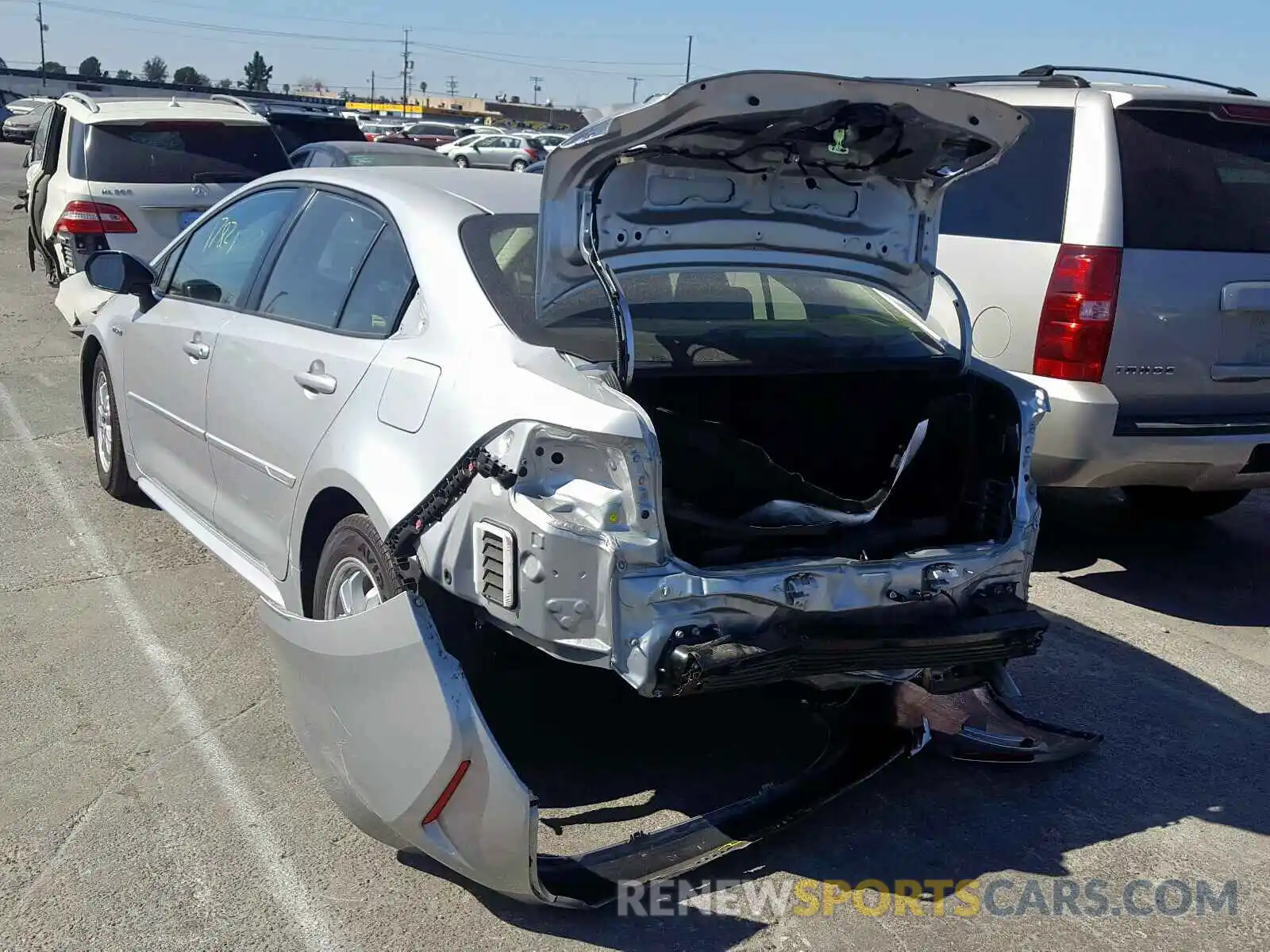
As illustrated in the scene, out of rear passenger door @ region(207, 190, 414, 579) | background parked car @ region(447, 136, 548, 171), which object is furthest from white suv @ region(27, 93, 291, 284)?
background parked car @ region(447, 136, 548, 171)

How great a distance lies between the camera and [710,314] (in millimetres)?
3846

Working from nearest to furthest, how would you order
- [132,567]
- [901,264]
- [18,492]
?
1. [901,264]
2. [132,567]
3. [18,492]

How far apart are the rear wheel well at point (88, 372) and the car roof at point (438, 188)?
81.3 inches

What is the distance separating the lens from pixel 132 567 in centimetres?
529

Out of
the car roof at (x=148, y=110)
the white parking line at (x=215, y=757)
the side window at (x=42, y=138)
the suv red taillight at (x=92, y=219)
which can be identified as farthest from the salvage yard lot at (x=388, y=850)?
the side window at (x=42, y=138)

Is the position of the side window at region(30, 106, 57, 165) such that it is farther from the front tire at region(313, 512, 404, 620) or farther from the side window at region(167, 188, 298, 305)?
the front tire at region(313, 512, 404, 620)

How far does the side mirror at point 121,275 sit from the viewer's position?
510 centimetres

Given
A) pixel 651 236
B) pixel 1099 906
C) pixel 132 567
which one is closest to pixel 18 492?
pixel 132 567

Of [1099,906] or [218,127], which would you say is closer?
[1099,906]

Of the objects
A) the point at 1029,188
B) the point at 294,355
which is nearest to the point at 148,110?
the point at 294,355

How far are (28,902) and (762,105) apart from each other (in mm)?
2639

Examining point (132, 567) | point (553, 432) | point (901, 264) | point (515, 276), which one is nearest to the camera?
point (553, 432)

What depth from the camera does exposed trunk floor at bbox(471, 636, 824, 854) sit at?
353 cm

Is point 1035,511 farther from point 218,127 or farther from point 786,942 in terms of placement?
point 218,127
